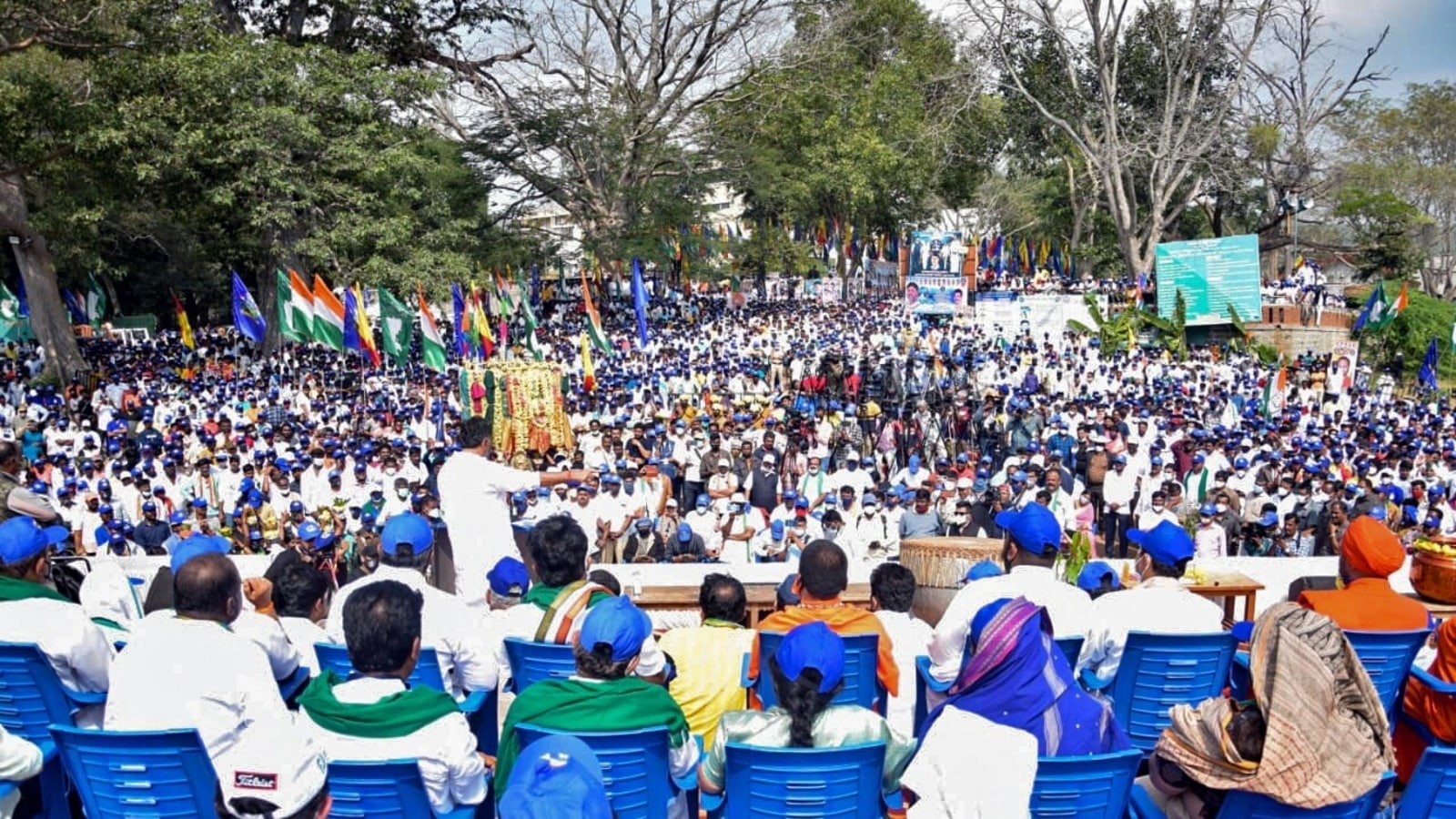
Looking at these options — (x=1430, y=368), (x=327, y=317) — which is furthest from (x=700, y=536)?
(x=1430, y=368)

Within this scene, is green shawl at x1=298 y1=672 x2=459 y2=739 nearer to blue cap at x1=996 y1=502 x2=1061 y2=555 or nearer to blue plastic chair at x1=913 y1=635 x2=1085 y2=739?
blue plastic chair at x1=913 y1=635 x2=1085 y2=739

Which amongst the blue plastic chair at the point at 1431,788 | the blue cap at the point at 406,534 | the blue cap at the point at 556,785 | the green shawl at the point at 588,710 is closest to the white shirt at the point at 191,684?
the green shawl at the point at 588,710

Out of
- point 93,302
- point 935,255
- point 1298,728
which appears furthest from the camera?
point 935,255

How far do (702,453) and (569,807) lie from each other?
9401 mm

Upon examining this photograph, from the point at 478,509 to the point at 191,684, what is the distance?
2.18m

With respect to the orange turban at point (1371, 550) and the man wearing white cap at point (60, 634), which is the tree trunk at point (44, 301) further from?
the orange turban at point (1371, 550)

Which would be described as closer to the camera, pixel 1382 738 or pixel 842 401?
pixel 1382 738

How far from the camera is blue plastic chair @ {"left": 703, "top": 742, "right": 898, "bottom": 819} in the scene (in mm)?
2713

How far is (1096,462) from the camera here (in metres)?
10.8

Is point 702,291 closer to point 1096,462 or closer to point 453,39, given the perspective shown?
point 453,39

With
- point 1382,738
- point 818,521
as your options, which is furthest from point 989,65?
point 1382,738

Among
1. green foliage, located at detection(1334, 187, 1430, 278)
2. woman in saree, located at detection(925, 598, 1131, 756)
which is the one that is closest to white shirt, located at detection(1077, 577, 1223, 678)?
woman in saree, located at detection(925, 598, 1131, 756)

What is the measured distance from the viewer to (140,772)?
9.13 ft

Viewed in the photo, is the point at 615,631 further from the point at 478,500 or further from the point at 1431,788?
the point at 478,500
